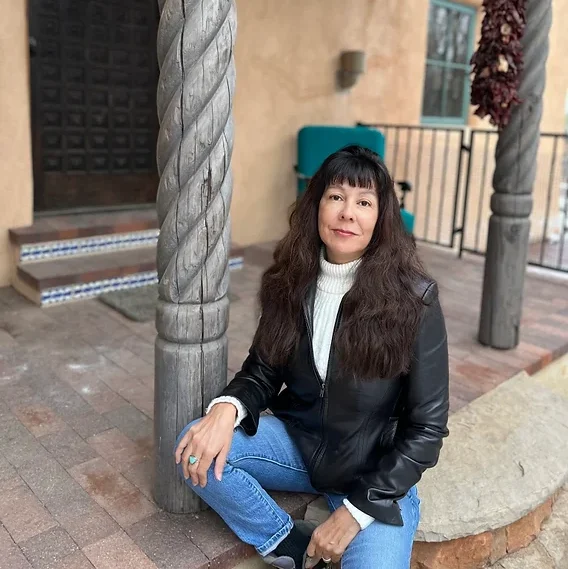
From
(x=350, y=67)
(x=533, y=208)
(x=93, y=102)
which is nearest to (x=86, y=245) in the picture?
(x=93, y=102)

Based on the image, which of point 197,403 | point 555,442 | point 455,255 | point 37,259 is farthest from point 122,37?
point 555,442

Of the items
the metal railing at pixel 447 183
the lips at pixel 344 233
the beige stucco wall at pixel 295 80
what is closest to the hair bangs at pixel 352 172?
the lips at pixel 344 233

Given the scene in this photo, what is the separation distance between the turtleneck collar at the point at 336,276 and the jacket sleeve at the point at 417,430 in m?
0.21

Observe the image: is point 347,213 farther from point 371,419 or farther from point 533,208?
point 533,208

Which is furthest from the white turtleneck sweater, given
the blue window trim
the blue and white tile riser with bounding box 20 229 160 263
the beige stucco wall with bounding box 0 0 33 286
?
the blue window trim

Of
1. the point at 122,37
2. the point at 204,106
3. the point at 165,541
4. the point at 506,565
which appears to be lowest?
the point at 506,565

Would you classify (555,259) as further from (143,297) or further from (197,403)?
(197,403)

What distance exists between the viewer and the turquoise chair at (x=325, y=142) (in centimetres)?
504

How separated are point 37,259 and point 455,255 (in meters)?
3.39

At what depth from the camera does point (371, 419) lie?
5.66 ft

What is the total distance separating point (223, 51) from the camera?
5.61 feet

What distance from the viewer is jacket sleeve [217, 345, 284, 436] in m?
1.81

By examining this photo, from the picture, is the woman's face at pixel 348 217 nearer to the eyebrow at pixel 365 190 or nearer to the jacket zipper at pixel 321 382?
the eyebrow at pixel 365 190

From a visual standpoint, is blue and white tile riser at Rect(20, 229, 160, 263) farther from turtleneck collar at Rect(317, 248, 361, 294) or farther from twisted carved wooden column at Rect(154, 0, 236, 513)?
turtleneck collar at Rect(317, 248, 361, 294)
